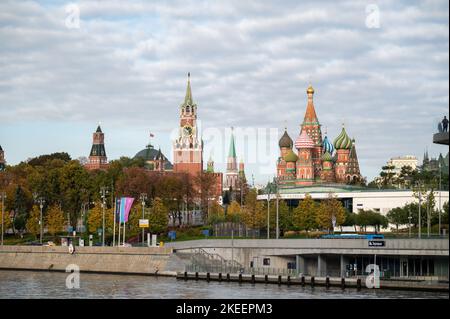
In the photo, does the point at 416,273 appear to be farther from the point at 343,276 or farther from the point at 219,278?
the point at 219,278

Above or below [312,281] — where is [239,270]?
above

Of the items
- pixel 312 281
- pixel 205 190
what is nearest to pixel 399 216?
pixel 205 190

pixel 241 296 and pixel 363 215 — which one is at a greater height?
pixel 363 215

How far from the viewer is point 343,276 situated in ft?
310

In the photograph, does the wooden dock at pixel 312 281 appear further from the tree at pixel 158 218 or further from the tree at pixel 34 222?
the tree at pixel 34 222

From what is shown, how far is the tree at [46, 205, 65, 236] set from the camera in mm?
146750

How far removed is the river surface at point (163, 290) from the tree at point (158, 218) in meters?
39.9

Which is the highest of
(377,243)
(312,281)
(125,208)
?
(125,208)

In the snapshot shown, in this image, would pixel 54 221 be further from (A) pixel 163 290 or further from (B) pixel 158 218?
(A) pixel 163 290

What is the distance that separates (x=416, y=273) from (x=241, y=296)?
2313 cm

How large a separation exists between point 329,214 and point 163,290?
63243 millimetres

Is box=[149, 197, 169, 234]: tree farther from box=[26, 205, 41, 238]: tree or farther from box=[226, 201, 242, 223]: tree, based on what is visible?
box=[26, 205, 41, 238]: tree

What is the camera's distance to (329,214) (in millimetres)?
146750
